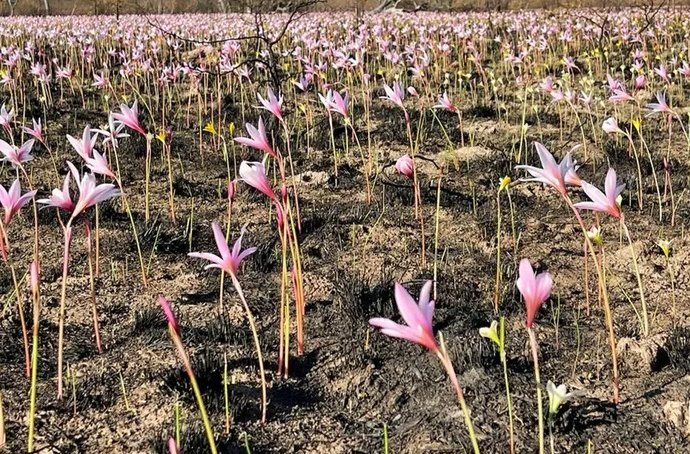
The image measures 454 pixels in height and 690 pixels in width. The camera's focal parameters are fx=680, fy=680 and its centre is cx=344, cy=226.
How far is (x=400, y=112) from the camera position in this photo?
753 cm

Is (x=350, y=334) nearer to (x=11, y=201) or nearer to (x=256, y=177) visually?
(x=256, y=177)

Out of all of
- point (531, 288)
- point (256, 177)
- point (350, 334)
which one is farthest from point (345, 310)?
point (531, 288)

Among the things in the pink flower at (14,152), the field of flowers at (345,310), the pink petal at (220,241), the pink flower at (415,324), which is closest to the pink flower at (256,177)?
the field of flowers at (345,310)

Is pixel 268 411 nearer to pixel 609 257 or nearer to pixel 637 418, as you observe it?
pixel 637 418

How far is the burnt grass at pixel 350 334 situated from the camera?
2234mm

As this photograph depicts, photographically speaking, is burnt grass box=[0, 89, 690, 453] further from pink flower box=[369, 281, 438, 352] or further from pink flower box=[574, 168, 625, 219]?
pink flower box=[369, 281, 438, 352]

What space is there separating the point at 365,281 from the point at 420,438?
1.25 m

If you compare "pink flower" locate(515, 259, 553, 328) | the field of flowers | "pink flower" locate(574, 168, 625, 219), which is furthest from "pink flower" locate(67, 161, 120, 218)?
"pink flower" locate(574, 168, 625, 219)

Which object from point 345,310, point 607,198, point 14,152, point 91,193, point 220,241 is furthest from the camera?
point 345,310

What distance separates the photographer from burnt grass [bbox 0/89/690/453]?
2.23 metres

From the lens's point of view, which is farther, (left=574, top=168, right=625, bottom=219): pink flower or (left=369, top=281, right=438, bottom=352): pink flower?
(left=574, top=168, right=625, bottom=219): pink flower

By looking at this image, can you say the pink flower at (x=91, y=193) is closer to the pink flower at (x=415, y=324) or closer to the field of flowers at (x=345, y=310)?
the field of flowers at (x=345, y=310)

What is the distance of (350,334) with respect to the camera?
2873mm

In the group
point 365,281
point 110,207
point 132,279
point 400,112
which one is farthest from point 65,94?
point 365,281
